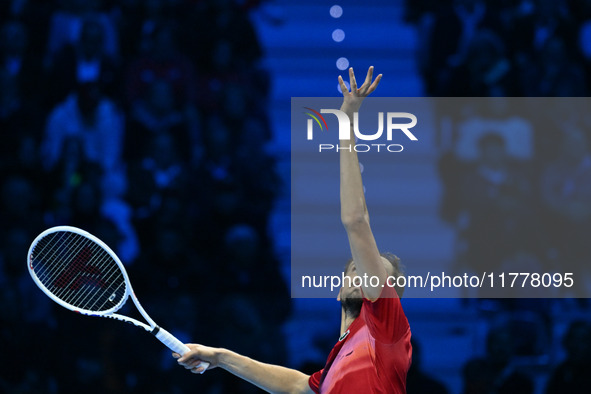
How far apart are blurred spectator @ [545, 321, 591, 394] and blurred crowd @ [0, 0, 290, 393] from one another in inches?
61.5

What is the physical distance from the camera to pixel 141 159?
461 centimetres

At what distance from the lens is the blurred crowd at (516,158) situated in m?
4.41

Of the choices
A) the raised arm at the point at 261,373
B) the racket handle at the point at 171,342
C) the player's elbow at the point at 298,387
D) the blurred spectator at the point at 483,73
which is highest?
the blurred spectator at the point at 483,73

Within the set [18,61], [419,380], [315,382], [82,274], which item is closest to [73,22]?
[18,61]

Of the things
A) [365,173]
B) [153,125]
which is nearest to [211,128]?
[153,125]

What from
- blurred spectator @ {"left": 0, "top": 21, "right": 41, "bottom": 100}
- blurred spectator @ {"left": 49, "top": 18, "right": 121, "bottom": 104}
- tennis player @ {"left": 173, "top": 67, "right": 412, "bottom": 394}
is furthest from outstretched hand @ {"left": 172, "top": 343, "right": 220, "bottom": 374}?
→ blurred spectator @ {"left": 0, "top": 21, "right": 41, "bottom": 100}

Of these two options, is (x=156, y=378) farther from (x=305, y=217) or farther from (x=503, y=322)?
(x=503, y=322)

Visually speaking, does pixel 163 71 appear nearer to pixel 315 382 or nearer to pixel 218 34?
pixel 218 34

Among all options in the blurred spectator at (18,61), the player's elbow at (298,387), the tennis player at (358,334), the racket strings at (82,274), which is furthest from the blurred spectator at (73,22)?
the player's elbow at (298,387)

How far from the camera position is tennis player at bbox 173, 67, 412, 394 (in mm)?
2488

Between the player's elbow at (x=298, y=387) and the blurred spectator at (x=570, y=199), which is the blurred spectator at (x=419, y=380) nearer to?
the blurred spectator at (x=570, y=199)

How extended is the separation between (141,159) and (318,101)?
3.60 feet

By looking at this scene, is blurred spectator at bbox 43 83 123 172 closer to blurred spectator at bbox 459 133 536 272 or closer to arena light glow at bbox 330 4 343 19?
arena light glow at bbox 330 4 343 19

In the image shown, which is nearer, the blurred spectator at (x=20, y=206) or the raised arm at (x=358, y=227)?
the raised arm at (x=358, y=227)
